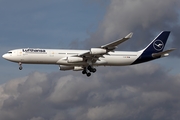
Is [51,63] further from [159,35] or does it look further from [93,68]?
[159,35]

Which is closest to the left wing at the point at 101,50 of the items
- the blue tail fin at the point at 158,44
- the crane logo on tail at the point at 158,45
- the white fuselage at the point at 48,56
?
the white fuselage at the point at 48,56

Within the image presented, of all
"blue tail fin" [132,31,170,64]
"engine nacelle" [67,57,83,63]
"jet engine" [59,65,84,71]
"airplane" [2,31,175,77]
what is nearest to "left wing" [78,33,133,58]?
"airplane" [2,31,175,77]

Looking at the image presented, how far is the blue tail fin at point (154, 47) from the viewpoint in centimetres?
10094

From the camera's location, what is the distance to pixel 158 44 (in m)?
104

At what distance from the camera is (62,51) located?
314 feet

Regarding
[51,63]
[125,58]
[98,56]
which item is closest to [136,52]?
[125,58]

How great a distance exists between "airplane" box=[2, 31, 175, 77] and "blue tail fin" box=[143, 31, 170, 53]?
0.65 meters

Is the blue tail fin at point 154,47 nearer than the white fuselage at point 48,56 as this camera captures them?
No

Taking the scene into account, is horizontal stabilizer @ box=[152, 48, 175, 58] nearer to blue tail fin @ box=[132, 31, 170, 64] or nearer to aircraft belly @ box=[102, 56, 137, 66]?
blue tail fin @ box=[132, 31, 170, 64]

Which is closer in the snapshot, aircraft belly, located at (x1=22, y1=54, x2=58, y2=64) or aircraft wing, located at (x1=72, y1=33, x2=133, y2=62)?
aircraft wing, located at (x1=72, y1=33, x2=133, y2=62)

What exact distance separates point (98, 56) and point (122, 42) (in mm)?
6690

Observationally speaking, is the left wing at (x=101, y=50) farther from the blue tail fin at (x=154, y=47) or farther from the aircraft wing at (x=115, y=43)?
the blue tail fin at (x=154, y=47)

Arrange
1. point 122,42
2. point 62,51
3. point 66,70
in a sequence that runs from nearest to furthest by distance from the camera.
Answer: point 122,42 → point 62,51 → point 66,70

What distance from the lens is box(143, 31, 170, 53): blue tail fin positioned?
10282 cm
